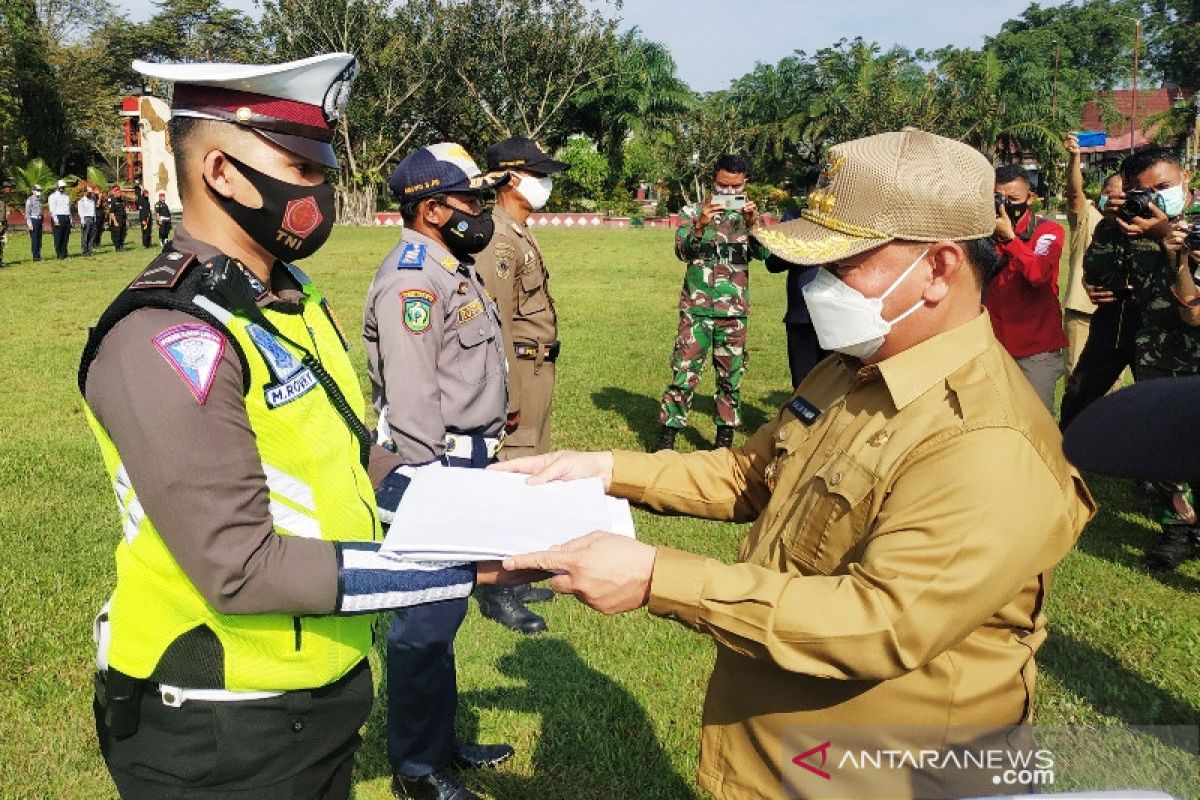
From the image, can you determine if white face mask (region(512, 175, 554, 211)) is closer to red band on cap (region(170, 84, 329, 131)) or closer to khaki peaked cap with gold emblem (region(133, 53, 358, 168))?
khaki peaked cap with gold emblem (region(133, 53, 358, 168))

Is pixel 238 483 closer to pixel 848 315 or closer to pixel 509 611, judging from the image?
pixel 848 315

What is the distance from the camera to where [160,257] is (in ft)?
5.89

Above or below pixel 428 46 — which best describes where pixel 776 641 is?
below

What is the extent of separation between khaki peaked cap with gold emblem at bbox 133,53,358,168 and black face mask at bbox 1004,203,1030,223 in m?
5.02

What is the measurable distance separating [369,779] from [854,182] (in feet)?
9.17

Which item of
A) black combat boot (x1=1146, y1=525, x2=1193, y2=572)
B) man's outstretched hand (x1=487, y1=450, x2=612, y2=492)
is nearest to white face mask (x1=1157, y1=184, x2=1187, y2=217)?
black combat boot (x1=1146, y1=525, x2=1193, y2=572)

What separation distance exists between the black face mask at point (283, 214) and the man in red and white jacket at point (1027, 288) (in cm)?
483

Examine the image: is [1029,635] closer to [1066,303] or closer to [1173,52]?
[1066,303]

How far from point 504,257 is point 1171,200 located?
3.73 meters

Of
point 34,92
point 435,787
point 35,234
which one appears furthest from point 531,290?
point 34,92

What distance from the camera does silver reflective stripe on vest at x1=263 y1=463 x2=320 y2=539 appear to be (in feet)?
5.73

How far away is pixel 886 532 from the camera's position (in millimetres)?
1604

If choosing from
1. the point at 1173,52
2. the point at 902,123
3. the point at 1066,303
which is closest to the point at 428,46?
the point at 902,123

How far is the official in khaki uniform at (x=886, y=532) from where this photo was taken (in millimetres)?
1558
